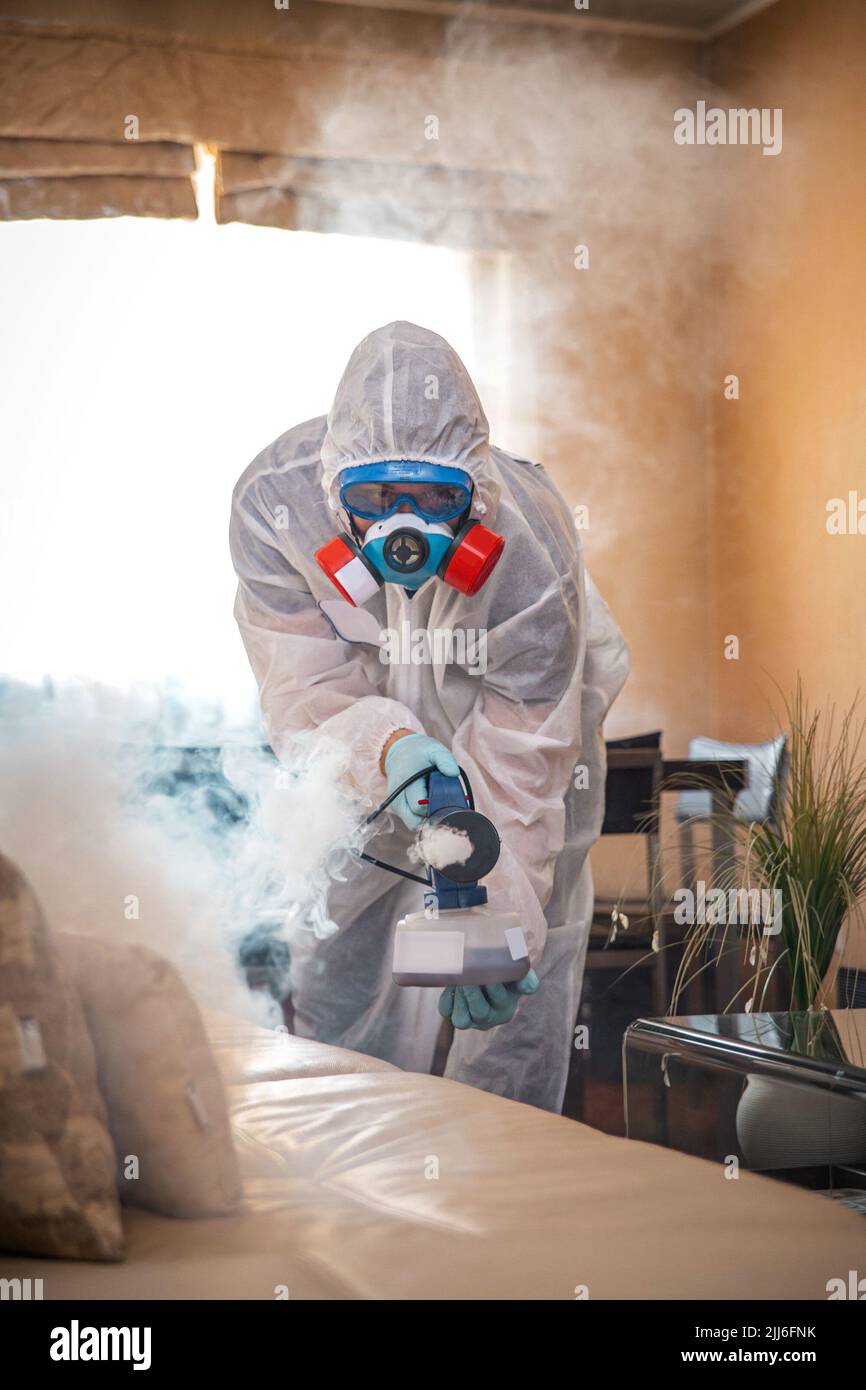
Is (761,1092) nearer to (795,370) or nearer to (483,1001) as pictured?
(483,1001)

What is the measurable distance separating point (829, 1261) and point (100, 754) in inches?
26.6

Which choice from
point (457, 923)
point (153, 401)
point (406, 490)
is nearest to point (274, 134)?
point (153, 401)

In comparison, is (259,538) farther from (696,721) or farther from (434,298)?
(696,721)

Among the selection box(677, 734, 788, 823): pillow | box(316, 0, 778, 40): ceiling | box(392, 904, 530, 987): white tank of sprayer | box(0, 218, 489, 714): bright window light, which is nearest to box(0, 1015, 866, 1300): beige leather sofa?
box(392, 904, 530, 987): white tank of sprayer

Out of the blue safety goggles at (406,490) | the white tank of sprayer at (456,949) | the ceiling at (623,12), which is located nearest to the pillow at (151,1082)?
the white tank of sprayer at (456,949)

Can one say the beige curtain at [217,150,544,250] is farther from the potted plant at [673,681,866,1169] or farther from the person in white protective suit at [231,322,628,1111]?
the potted plant at [673,681,866,1169]

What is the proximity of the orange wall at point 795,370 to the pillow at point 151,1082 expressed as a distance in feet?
3.83

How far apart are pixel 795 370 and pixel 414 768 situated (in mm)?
1107

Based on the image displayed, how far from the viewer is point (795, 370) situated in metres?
1.80

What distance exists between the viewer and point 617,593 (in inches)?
66.4

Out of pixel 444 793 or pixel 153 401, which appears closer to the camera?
pixel 444 793

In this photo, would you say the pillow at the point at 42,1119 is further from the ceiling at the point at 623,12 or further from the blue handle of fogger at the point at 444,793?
the ceiling at the point at 623,12

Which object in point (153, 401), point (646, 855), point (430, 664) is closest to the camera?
point (430, 664)
